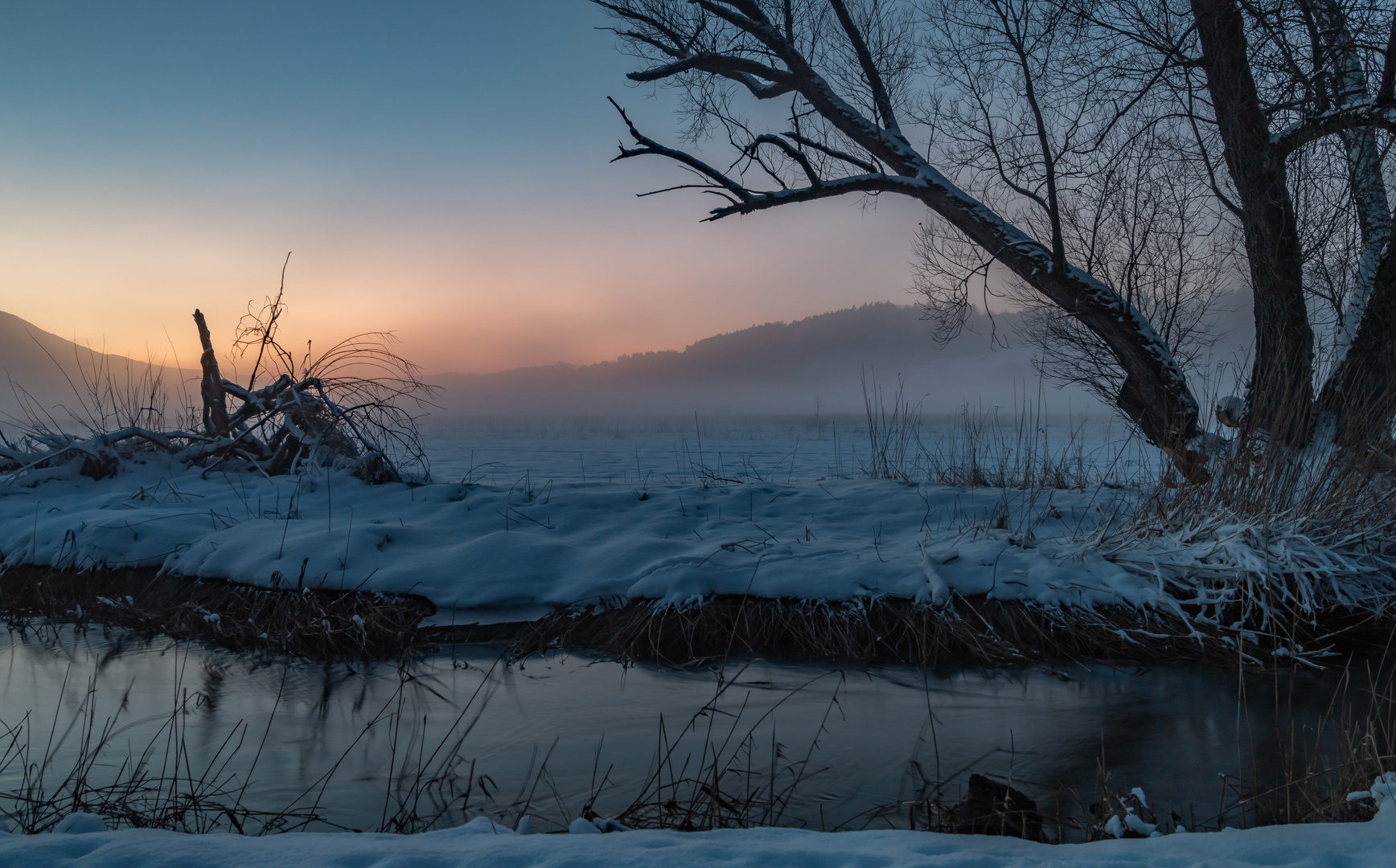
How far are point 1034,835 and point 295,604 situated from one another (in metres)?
3.92

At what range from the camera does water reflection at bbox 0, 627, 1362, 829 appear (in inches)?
98.0

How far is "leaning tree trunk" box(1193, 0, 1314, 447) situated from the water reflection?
333cm

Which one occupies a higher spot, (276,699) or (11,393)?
(11,393)

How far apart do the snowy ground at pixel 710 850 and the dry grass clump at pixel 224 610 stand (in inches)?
86.9

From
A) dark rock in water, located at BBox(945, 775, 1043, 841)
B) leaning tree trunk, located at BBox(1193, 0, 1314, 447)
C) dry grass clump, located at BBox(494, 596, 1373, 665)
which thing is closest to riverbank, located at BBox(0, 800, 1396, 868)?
dark rock in water, located at BBox(945, 775, 1043, 841)

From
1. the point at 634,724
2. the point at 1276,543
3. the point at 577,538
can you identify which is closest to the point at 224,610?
the point at 577,538

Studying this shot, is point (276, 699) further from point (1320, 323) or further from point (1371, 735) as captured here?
point (1320, 323)

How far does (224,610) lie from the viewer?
422 cm

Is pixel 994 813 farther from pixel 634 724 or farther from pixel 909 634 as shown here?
pixel 909 634

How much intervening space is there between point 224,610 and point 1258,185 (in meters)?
8.01

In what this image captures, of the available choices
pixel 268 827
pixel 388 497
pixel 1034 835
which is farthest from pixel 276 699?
pixel 1034 835

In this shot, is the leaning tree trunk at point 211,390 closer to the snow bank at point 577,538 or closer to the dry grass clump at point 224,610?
the snow bank at point 577,538

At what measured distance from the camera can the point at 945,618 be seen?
12.6 feet

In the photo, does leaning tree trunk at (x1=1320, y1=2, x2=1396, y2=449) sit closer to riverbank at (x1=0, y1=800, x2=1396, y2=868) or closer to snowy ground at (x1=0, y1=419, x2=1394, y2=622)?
snowy ground at (x1=0, y1=419, x2=1394, y2=622)
